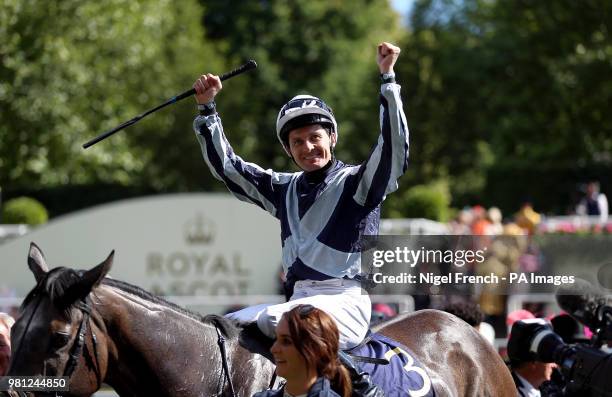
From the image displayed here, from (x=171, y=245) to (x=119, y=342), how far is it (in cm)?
1032

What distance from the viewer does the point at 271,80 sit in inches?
1586

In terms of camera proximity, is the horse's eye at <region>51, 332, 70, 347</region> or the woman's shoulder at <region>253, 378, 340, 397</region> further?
the horse's eye at <region>51, 332, 70, 347</region>

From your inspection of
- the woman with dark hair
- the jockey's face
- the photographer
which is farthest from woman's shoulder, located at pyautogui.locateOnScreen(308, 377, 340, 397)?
the photographer

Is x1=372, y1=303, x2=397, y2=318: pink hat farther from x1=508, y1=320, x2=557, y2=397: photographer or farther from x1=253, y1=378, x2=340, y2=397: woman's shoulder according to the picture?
x1=253, y1=378, x2=340, y2=397: woman's shoulder

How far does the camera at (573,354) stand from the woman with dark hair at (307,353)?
115 cm

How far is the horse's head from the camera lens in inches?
179

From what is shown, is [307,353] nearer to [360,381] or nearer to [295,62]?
[360,381]

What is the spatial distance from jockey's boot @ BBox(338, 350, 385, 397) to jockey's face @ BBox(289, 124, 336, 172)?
85cm

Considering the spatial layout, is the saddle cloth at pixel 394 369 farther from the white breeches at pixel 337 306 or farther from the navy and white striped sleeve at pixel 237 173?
the navy and white striped sleeve at pixel 237 173

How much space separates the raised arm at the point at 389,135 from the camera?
457 cm

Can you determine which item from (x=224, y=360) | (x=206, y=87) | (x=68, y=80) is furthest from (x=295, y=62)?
(x=224, y=360)

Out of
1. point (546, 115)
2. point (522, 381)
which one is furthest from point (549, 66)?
point (522, 381)

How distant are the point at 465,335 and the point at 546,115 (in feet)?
70.5

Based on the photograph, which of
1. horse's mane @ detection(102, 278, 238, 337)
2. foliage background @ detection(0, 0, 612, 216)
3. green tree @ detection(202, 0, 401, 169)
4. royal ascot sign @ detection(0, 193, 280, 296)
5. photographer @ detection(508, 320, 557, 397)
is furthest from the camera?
green tree @ detection(202, 0, 401, 169)
